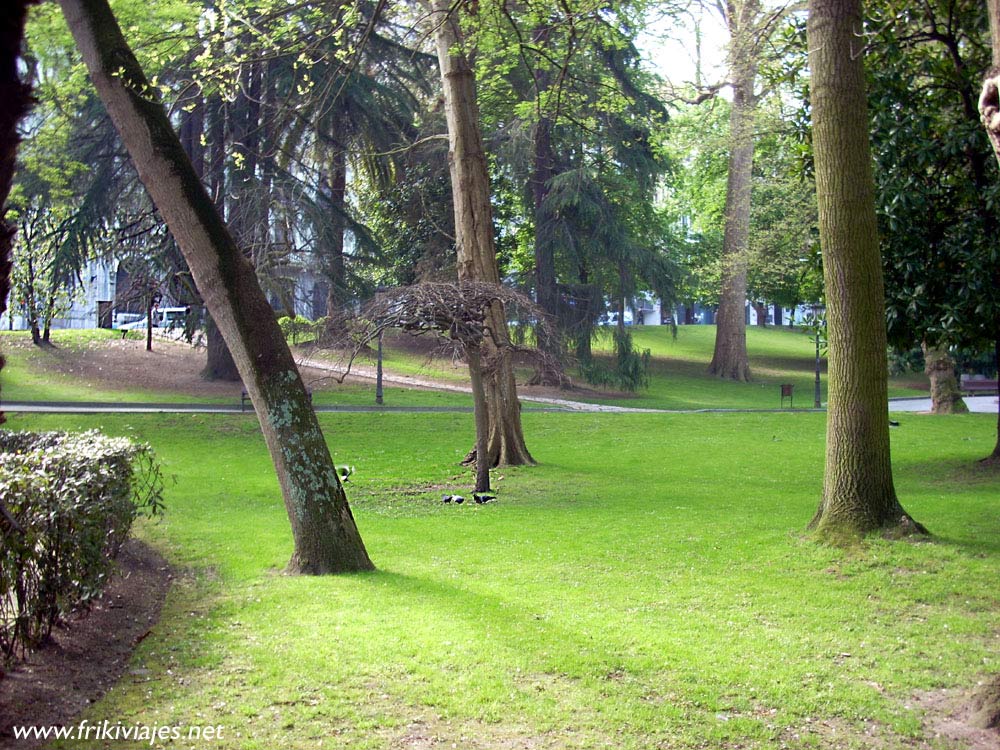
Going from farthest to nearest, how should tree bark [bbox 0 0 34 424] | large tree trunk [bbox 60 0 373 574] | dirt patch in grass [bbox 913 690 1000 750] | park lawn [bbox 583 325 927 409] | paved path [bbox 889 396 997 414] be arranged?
park lawn [bbox 583 325 927 409] < paved path [bbox 889 396 997 414] < large tree trunk [bbox 60 0 373 574] < dirt patch in grass [bbox 913 690 1000 750] < tree bark [bbox 0 0 34 424]

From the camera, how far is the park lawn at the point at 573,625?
5270mm

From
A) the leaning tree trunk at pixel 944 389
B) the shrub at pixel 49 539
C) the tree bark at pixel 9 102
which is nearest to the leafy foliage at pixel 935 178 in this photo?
the shrub at pixel 49 539

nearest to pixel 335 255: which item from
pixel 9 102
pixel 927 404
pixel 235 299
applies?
pixel 235 299

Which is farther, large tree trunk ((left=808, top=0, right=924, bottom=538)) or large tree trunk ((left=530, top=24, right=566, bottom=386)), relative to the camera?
large tree trunk ((left=530, top=24, right=566, bottom=386))

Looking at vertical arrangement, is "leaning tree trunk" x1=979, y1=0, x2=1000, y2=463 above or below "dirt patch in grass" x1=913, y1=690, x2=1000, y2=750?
above

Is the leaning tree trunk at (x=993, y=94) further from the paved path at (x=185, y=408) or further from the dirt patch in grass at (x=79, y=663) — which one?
the paved path at (x=185, y=408)

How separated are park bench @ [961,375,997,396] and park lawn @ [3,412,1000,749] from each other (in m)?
31.8

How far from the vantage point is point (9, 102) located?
2701 millimetres

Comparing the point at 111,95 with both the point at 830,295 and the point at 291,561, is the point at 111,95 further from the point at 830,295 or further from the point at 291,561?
the point at 830,295

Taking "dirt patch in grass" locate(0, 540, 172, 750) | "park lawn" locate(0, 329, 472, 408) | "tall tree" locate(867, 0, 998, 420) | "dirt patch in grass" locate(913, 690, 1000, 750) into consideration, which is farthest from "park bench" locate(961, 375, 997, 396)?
"dirt patch in grass" locate(0, 540, 172, 750)

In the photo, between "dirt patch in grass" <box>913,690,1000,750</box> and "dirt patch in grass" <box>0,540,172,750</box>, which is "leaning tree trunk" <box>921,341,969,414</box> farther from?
"dirt patch in grass" <box>0,540,172,750</box>

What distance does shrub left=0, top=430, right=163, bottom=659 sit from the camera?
5.25 metres

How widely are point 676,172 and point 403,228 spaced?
11904 mm

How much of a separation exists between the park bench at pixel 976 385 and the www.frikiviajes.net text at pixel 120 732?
141ft
